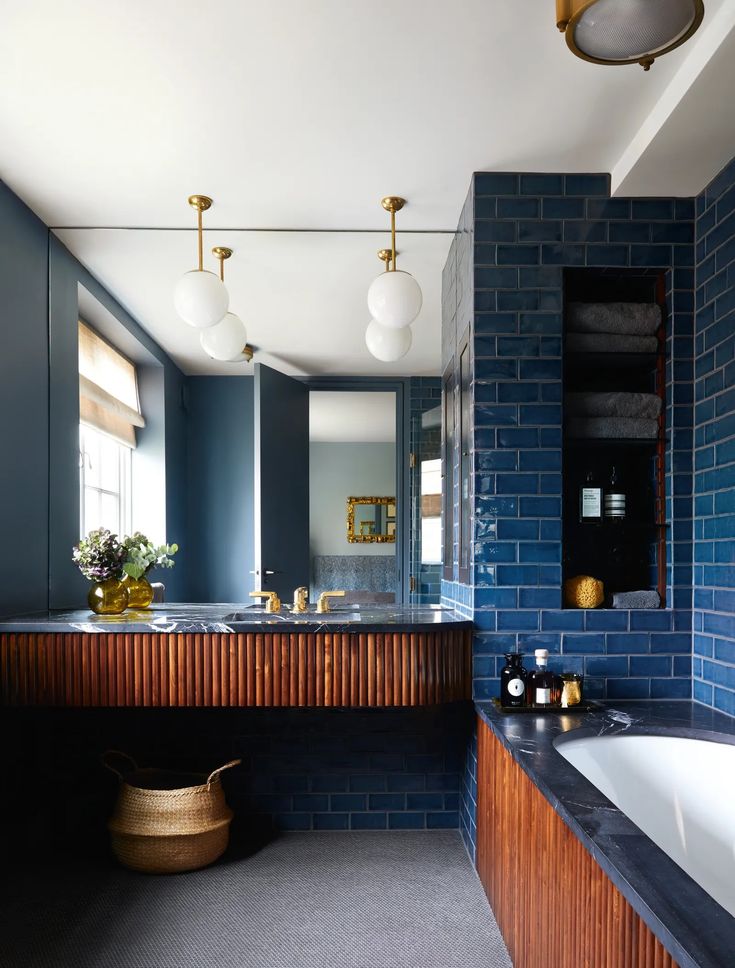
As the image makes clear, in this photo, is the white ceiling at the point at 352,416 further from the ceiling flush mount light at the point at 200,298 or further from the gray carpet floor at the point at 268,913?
the gray carpet floor at the point at 268,913

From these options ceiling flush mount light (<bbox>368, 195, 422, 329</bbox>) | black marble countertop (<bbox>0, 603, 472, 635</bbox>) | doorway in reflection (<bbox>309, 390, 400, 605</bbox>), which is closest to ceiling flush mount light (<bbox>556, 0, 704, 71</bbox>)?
Result: ceiling flush mount light (<bbox>368, 195, 422, 329</bbox>)

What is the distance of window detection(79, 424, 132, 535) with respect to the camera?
330cm

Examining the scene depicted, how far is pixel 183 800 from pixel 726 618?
70.0 inches

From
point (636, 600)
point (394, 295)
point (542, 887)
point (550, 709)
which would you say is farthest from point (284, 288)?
point (542, 887)

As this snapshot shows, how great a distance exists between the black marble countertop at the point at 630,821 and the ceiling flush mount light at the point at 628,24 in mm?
1386

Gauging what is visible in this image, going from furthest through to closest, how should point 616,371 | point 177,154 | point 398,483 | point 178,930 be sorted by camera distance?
1. point 398,483
2. point 616,371
3. point 177,154
4. point 178,930

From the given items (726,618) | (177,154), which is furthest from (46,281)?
(726,618)

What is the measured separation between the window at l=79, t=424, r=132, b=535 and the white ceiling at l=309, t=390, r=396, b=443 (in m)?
1.01

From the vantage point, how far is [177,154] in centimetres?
223

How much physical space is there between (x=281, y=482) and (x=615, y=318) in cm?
176

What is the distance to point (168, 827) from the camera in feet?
7.70

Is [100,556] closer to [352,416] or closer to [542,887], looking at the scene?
[542,887]

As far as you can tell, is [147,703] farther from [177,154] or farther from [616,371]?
[616,371]

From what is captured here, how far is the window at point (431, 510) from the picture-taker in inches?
151
